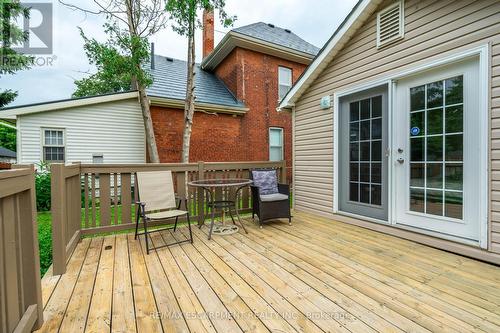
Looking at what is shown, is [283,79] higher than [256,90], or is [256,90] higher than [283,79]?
[283,79]

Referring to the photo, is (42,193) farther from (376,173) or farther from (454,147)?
(454,147)

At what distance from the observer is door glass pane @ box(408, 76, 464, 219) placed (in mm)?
2814

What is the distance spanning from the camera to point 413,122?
10.7ft

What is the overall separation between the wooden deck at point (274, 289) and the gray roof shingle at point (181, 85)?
246 inches

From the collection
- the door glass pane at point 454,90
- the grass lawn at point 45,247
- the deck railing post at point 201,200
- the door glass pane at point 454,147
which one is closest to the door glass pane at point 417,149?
the door glass pane at point 454,147

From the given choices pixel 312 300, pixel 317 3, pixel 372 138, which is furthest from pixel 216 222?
pixel 317 3

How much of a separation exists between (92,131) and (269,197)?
6464 millimetres

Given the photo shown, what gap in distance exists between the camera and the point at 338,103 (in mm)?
4367

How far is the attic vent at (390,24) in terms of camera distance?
3.34 m

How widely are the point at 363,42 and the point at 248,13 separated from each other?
7739mm

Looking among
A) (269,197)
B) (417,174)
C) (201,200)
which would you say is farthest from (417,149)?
(201,200)

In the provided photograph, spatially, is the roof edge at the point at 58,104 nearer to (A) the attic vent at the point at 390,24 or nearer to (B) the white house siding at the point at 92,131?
(B) the white house siding at the point at 92,131

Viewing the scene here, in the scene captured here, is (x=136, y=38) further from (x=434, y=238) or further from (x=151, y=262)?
(x=434, y=238)

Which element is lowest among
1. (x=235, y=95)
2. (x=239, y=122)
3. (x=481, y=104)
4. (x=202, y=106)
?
(x=481, y=104)
